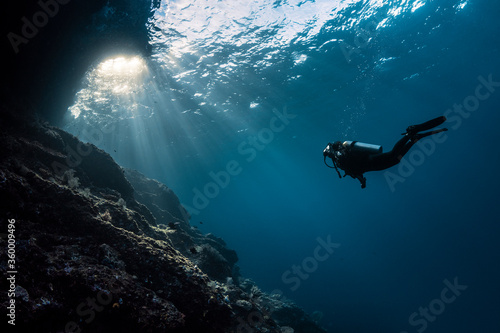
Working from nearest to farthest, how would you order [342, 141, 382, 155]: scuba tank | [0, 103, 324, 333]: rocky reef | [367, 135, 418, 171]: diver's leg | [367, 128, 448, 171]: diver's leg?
[0, 103, 324, 333]: rocky reef, [367, 128, 448, 171]: diver's leg, [367, 135, 418, 171]: diver's leg, [342, 141, 382, 155]: scuba tank

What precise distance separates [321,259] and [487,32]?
237 ft

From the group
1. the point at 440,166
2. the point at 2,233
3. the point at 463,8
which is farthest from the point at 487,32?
the point at 440,166

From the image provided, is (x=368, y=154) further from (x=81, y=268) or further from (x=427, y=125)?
(x=81, y=268)

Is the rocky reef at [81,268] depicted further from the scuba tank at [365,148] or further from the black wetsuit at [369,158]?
the scuba tank at [365,148]

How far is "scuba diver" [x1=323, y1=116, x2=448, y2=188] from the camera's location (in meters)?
5.21

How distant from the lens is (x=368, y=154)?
19.4 ft

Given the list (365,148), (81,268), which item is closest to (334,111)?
(365,148)

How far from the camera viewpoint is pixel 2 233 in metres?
3.40

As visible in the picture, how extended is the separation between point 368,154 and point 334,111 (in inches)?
1141

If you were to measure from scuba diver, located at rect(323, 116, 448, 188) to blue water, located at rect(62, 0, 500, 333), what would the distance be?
1128cm

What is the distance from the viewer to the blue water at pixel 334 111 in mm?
15797


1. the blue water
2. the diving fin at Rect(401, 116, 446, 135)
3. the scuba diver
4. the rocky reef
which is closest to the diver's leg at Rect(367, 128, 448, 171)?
the scuba diver

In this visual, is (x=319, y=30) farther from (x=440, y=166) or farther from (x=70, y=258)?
(x=440, y=166)

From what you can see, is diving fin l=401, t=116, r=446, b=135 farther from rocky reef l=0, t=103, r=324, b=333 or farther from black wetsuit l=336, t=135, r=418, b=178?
rocky reef l=0, t=103, r=324, b=333
